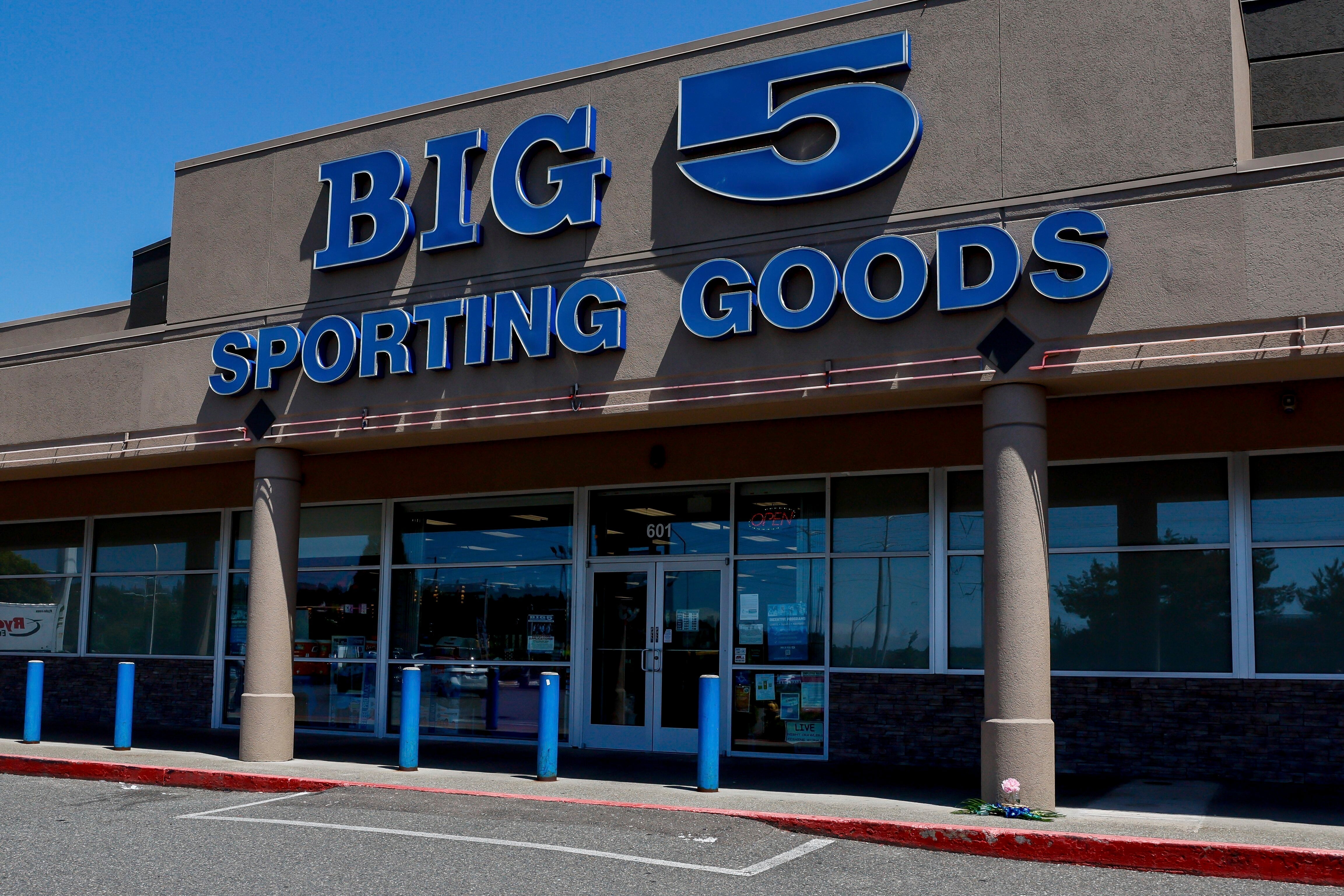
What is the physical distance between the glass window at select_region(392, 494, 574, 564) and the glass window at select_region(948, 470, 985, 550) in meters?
4.60

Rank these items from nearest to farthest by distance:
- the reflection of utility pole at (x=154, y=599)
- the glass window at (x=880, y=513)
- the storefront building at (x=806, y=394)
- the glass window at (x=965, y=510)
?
1. the storefront building at (x=806, y=394)
2. the glass window at (x=965, y=510)
3. the glass window at (x=880, y=513)
4. the reflection of utility pole at (x=154, y=599)

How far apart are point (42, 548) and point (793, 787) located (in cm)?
1331

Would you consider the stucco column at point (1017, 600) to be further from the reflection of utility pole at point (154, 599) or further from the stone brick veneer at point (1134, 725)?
the reflection of utility pole at point (154, 599)

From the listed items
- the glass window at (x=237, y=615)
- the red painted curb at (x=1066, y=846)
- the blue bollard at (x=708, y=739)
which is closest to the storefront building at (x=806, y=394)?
the glass window at (x=237, y=615)

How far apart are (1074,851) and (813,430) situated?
20.0 ft

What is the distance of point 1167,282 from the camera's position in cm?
990

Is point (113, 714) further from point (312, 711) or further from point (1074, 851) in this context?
point (1074, 851)

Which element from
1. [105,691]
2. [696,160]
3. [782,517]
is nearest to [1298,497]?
[782,517]

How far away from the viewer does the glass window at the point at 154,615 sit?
57.9ft

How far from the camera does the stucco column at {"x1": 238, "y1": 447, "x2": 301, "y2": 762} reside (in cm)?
1342

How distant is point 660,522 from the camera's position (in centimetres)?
1474

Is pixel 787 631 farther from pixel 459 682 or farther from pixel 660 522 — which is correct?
pixel 459 682

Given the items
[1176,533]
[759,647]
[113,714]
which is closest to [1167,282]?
[1176,533]

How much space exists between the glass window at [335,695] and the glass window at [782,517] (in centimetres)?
539
